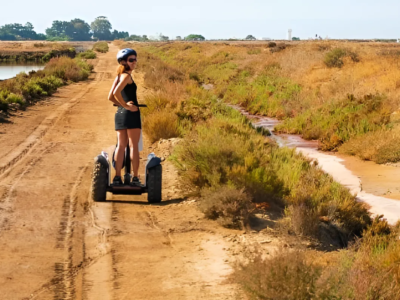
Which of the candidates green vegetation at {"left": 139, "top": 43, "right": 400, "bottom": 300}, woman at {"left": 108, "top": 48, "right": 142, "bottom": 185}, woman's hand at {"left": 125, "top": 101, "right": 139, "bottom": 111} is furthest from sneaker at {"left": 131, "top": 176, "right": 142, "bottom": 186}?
woman's hand at {"left": 125, "top": 101, "right": 139, "bottom": 111}

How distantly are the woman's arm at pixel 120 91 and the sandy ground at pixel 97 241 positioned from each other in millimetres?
1499

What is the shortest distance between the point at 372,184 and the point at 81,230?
23.9 ft

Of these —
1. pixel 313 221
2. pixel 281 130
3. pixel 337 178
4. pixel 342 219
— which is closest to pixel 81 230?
pixel 313 221

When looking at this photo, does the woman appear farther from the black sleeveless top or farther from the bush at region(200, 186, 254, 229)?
the bush at region(200, 186, 254, 229)

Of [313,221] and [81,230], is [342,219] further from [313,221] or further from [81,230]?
[81,230]

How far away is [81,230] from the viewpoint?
7215 millimetres

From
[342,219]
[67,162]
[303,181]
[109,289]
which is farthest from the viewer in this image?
[67,162]

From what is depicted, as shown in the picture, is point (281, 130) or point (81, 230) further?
point (281, 130)

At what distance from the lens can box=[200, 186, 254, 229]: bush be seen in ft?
24.5

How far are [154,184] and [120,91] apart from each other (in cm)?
153

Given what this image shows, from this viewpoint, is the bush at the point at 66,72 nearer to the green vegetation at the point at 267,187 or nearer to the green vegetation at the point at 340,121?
the green vegetation at the point at 340,121

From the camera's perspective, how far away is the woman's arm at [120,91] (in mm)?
7930

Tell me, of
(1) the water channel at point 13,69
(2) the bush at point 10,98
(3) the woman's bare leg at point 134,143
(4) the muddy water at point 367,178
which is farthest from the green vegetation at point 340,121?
(1) the water channel at point 13,69

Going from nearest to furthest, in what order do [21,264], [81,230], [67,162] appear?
[21,264] < [81,230] < [67,162]
